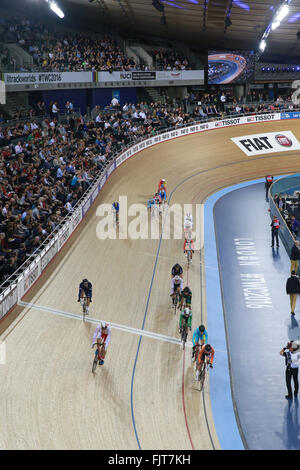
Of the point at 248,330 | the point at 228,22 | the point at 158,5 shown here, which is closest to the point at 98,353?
the point at 248,330

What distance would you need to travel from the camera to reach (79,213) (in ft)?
61.5

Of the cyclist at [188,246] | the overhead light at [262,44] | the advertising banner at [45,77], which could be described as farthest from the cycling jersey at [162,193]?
the overhead light at [262,44]

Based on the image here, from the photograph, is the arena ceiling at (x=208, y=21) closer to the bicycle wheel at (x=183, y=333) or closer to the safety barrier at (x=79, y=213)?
the safety barrier at (x=79, y=213)

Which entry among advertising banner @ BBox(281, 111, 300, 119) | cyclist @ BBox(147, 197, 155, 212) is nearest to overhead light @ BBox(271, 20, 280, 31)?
advertising banner @ BBox(281, 111, 300, 119)

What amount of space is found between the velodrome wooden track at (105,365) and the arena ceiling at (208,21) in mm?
14211

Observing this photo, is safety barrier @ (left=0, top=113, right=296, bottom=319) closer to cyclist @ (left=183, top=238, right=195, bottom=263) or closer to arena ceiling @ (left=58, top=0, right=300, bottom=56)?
cyclist @ (left=183, top=238, right=195, bottom=263)

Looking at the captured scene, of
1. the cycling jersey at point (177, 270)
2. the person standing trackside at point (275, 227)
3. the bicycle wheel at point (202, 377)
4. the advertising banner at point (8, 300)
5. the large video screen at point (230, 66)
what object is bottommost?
the bicycle wheel at point (202, 377)

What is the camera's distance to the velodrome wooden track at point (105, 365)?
361 inches

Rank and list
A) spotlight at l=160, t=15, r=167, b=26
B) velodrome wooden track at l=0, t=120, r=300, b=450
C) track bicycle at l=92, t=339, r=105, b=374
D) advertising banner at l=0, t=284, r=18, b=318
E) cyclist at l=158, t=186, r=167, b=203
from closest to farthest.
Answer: velodrome wooden track at l=0, t=120, r=300, b=450 < track bicycle at l=92, t=339, r=105, b=374 < advertising banner at l=0, t=284, r=18, b=318 < cyclist at l=158, t=186, r=167, b=203 < spotlight at l=160, t=15, r=167, b=26

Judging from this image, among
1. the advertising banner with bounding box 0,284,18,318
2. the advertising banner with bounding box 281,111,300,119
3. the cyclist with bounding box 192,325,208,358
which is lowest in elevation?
the cyclist with bounding box 192,325,208,358

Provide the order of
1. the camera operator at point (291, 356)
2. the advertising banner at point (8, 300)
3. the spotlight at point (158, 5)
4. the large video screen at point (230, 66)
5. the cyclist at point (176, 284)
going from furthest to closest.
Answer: the large video screen at point (230, 66), the spotlight at point (158, 5), the cyclist at point (176, 284), the advertising banner at point (8, 300), the camera operator at point (291, 356)

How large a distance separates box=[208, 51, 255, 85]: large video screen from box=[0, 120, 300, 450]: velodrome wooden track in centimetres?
1875

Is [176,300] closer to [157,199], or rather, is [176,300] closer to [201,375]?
[201,375]

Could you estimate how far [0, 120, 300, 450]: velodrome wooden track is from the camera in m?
9.17
